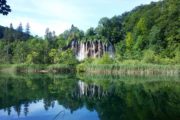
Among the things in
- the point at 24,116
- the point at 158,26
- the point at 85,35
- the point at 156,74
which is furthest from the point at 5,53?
the point at 24,116

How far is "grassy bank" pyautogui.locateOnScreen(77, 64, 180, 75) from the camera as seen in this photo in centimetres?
4434

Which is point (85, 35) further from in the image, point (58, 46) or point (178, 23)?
point (178, 23)

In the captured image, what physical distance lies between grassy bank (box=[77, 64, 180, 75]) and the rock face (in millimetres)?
22720

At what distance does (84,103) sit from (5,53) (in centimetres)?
6227

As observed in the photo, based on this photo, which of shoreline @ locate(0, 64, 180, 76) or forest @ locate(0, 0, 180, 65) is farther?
forest @ locate(0, 0, 180, 65)

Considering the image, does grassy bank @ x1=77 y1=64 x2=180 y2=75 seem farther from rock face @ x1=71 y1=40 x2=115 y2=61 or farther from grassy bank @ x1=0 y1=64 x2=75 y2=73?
rock face @ x1=71 y1=40 x2=115 y2=61

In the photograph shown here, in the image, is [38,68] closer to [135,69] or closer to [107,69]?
[107,69]

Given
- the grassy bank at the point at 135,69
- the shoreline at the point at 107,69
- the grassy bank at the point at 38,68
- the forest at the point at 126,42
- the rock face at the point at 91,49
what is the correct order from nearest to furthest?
the grassy bank at the point at 135,69
the shoreline at the point at 107,69
the grassy bank at the point at 38,68
the forest at the point at 126,42
the rock face at the point at 91,49

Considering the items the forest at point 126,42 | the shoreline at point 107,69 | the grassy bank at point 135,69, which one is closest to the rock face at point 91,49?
the forest at point 126,42

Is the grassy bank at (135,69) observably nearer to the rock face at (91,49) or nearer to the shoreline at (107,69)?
the shoreline at (107,69)

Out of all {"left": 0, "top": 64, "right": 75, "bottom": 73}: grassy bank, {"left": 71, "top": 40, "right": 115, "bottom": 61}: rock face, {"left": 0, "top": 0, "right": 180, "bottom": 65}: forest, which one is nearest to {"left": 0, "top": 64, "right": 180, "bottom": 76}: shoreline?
{"left": 0, "top": 64, "right": 75, "bottom": 73}: grassy bank

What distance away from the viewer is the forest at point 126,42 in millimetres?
62344

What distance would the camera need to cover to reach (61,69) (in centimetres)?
6012

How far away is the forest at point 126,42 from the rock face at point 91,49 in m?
1.14
